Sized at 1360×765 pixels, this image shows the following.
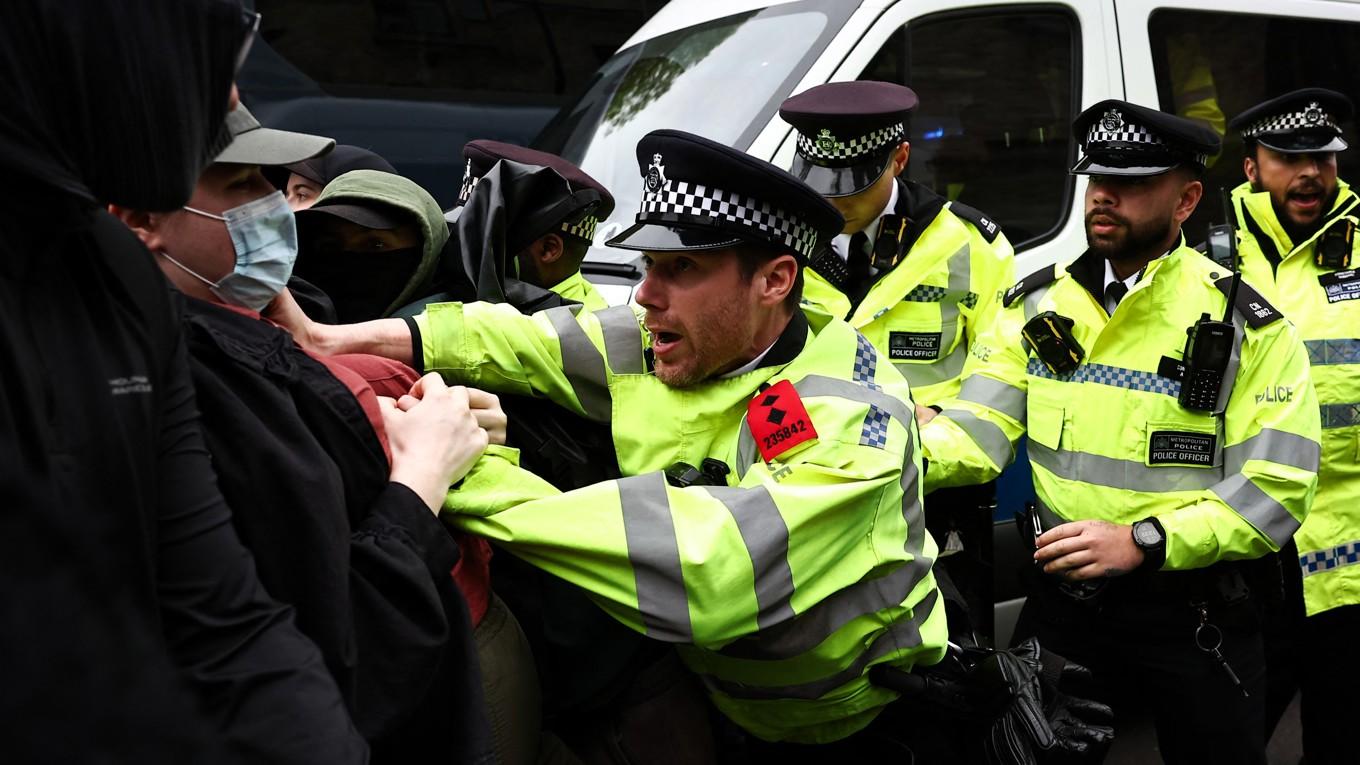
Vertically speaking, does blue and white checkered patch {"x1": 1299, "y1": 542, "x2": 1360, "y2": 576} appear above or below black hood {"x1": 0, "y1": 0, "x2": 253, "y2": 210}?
below

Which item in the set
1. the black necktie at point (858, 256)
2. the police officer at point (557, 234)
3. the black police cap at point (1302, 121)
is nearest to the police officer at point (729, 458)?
the police officer at point (557, 234)

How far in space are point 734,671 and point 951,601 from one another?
759mm

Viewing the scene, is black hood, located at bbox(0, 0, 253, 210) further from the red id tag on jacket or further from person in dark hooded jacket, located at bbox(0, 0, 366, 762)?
the red id tag on jacket

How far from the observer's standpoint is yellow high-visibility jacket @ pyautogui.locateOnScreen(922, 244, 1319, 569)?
3.07m

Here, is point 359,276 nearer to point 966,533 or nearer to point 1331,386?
point 966,533

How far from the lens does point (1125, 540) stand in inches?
122

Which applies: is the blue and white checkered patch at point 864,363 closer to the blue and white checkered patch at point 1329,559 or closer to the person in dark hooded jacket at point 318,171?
the person in dark hooded jacket at point 318,171

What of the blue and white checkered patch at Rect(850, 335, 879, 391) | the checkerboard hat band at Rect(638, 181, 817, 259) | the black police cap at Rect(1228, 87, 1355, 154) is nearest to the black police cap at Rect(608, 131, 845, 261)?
the checkerboard hat band at Rect(638, 181, 817, 259)

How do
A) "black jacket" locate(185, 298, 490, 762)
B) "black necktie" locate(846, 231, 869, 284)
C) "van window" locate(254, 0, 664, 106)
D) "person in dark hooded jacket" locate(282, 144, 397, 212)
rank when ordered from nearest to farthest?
1. "black jacket" locate(185, 298, 490, 762)
2. "person in dark hooded jacket" locate(282, 144, 397, 212)
3. "black necktie" locate(846, 231, 869, 284)
4. "van window" locate(254, 0, 664, 106)

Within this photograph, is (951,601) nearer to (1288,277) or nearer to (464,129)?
(1288,277)

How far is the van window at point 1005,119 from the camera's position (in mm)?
4523

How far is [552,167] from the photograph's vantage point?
3.13 meters

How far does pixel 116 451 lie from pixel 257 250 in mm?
629

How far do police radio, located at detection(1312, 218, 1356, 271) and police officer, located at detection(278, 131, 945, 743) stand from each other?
8.04 feet
